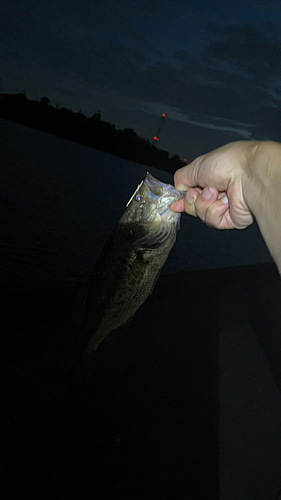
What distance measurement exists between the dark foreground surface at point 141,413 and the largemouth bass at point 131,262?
33 cm

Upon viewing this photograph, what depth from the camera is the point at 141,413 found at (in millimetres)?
2684

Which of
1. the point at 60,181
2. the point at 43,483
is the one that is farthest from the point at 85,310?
the point at 60,181

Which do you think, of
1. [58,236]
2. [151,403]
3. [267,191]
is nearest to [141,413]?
[151,403]

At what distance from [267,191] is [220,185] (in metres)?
0.69

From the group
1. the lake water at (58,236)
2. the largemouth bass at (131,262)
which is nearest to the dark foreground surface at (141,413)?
the largemouth bass at (131,262)

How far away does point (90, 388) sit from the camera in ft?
9.06

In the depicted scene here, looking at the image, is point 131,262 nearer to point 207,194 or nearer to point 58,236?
point 207,194

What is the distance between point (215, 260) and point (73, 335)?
20.3 metres

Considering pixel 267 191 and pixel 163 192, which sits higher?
pixel 267 191

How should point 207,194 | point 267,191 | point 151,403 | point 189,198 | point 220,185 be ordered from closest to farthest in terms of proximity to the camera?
1. point 267,191
2. point 220,185
3. point 207,194
4. point 189,198
5. point 151,403

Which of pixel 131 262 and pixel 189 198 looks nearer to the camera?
pixel 189 198

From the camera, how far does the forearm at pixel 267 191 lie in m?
1.15

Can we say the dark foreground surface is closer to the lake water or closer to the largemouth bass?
the largemouth bass

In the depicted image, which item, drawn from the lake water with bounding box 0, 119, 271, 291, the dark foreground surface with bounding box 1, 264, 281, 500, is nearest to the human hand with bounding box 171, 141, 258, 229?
the dark foreground surface with bounding box 1, 264, 281, 500
